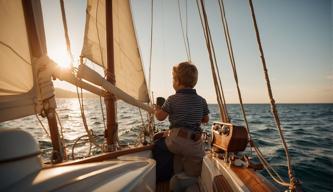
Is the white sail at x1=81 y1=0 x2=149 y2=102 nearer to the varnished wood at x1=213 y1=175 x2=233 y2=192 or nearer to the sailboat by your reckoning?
the sailboat

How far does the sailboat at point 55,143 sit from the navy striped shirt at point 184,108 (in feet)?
0.73

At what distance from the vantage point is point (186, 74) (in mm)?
1877

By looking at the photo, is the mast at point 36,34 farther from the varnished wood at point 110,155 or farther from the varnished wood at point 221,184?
the varnished wood at point 221,184

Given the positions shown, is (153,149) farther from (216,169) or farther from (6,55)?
(6,55)

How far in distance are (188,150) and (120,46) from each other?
265cm

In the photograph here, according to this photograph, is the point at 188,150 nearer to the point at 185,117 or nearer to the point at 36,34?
the point at 185,117

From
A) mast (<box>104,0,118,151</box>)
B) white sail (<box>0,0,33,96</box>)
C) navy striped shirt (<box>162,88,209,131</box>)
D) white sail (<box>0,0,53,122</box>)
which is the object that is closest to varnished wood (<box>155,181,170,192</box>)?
navy striped shirt (<box>162,88,209,131</box>)

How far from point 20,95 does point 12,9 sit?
64 cm

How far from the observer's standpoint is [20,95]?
162cm

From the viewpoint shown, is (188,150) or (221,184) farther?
(188,150)

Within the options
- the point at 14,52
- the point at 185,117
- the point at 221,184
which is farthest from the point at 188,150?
the point at 14,52

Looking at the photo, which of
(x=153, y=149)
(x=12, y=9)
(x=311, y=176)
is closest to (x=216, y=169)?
(x=153, y=149)

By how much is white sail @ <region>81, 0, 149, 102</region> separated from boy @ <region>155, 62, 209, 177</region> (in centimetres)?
184

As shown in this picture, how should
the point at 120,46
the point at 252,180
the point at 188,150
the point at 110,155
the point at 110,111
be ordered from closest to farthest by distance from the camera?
the point at 252,180 < the point at 188,150 < the point at 110,155 < the point at 110,111 < the point at 120,46
